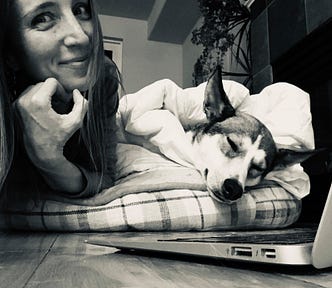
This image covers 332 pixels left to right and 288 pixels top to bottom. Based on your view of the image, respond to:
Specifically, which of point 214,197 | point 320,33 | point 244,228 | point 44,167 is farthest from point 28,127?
point 320,33

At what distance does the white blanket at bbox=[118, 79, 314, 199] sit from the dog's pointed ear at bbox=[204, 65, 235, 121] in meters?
0.06

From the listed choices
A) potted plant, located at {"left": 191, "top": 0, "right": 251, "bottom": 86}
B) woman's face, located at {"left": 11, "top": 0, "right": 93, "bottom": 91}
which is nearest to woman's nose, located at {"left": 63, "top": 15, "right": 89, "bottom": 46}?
woman's face, located at {"left": 11, "top": 0, "right": 93, "bottom": 91}

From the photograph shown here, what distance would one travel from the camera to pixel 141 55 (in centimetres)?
350

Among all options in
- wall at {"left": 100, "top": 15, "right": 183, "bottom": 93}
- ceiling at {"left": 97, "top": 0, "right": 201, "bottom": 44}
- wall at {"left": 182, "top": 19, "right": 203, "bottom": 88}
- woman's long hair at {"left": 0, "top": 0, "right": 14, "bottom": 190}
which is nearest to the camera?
woman's long hair at {"left": 0, "top": 0, "right": 14, "bottom": 190}

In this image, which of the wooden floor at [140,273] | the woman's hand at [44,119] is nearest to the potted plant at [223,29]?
the woman's hand at [44,119]

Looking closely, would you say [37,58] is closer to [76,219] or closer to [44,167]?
[44,167]

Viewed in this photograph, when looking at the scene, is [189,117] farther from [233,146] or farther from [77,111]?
[77,111]

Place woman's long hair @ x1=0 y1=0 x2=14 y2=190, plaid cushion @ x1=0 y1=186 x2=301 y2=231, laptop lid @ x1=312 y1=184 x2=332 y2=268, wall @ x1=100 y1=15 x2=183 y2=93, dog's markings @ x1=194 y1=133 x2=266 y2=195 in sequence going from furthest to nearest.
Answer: wall @ x1=100 y1=15 x2=183 y2=93, dog's markings @ x1=194 y1=133 x2=266 y2=195, plaid cushion @ x1=0 y1=186 x2=301 y2=231, woman's long hair @ x1=0 y1=0 x2=14 y2=190, laptop lid @ x1=312 y1=184 x2=332 y2=268

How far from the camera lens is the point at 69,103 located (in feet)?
3.02

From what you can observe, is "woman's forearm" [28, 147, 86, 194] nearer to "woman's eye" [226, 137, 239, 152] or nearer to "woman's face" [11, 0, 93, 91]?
"woman's face" [11, 0, 93, 91]

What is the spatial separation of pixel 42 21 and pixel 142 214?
1.54ft

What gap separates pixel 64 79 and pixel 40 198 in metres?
0.30

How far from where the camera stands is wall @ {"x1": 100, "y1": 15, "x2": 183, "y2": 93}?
3428 mm

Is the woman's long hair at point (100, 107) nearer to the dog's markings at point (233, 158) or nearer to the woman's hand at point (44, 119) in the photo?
the woman's hand at point (44, 119)
